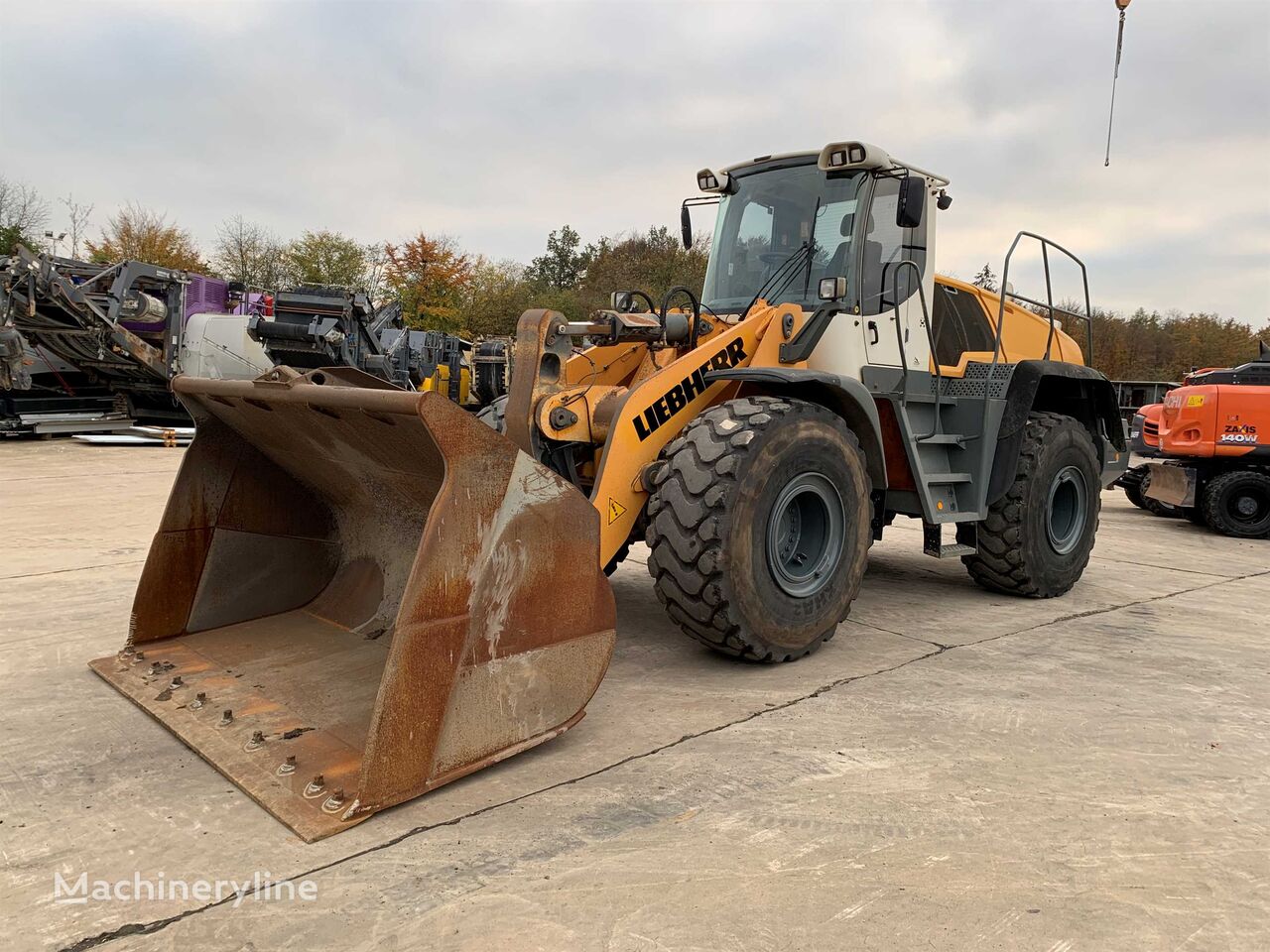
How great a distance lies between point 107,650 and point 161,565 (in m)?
0.63

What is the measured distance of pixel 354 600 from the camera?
4270 millimetres

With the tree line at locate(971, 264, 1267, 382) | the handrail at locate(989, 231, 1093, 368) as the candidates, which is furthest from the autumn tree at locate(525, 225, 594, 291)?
the handrail at locate(989, 231, 1093, 368)

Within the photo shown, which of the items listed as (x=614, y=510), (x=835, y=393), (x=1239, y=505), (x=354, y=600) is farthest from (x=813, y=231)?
(x=1239, y=505)

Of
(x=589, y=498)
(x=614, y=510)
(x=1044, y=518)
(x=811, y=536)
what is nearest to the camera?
(x=614, y=510)

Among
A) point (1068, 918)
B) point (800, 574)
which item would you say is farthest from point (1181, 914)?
point (800, 574)

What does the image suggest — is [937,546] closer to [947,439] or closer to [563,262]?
[947,439]

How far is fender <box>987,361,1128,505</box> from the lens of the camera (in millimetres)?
5617

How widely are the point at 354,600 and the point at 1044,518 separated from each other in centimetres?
434

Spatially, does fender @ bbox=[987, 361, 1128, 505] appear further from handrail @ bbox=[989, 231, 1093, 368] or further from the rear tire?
the rear tire

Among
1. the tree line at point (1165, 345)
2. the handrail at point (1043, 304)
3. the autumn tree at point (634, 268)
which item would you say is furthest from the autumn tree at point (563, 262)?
the handrail at point (1043, 304)

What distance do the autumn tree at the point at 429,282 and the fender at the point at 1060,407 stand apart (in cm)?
3261

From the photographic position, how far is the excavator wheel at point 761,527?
3697mm

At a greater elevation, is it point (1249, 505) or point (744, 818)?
point (1249, 505)

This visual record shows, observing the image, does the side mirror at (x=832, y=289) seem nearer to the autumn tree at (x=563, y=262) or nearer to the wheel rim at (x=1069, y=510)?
the wheel rim at (x=1069, y=510)
